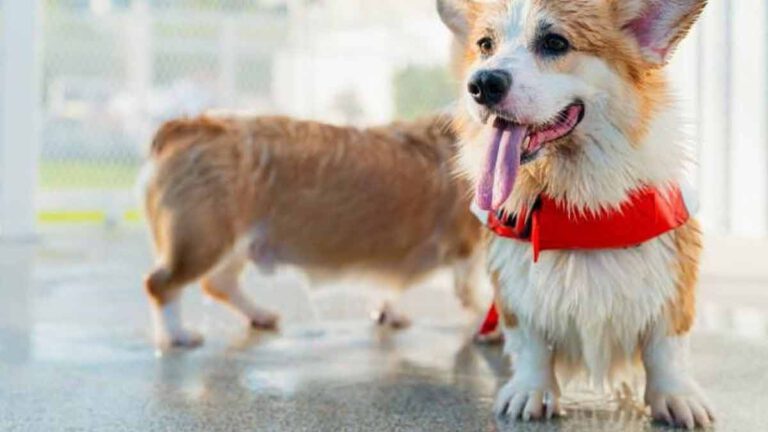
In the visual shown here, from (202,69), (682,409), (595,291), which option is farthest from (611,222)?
(202,69)

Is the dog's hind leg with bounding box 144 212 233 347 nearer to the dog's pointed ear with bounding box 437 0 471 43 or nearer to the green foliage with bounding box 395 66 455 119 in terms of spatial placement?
the dog's pointed ear with bounding box 437 0 471 43

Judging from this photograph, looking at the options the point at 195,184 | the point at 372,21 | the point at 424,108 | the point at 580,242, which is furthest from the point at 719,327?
the point at 372,21

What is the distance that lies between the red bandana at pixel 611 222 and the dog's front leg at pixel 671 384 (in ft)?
0.54

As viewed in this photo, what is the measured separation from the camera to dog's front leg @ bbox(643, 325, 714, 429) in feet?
4.88

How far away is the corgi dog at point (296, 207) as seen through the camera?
2258mm

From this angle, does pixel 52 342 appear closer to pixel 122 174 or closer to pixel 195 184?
pixel 195 184

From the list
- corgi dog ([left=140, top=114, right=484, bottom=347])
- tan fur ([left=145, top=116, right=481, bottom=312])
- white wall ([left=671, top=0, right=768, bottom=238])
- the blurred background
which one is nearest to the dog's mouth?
corgi dog ([left=140, top=114, right=484, bottom=347])

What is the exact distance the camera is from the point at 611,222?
1.48m

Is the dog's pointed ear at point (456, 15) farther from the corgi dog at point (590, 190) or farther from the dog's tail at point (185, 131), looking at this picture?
the dog's tail at point (185, 131)

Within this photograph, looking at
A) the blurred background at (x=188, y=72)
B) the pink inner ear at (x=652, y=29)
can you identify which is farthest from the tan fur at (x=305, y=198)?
the blurred background at (x=188, y=72)

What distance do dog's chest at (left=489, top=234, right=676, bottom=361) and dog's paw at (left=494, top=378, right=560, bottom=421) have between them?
10 cm

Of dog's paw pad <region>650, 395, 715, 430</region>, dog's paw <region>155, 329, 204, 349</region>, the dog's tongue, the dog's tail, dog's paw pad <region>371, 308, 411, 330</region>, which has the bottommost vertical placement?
dog's paw pad <region>371, 308, 411, 330</region>

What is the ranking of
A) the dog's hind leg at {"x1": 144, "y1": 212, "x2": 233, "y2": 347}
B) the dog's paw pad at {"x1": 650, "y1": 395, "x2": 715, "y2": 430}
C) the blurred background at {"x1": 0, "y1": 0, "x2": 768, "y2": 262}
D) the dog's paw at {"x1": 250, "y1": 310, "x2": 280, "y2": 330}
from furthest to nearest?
1. the blurred background at {"x1": 0, "y1": 0, "x2": 768, "y2": 262}
2. the dog's paw at {"x1": 250, "y1": 310, "x2": 280, "y2": 330}
3. the dog's hind leg at {"x1": 144, "y1": 212, "x2": 233, "y2": 347}
4. the dog's paw pad at {"x1": 650, "y1": 395, "x2": 715, "y2": 430}

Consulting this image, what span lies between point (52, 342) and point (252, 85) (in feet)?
12.2
